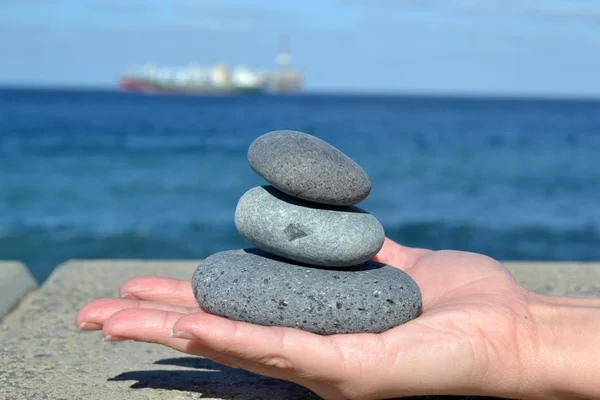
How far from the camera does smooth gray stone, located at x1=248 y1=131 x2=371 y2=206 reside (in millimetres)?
2602

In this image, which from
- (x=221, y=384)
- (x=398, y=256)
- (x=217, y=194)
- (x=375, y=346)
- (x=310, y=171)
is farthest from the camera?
(x=217, y=194)

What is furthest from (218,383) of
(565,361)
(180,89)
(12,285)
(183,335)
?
(180,89)

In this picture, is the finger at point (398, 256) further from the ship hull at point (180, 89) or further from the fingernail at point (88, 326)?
the ship hull at point (180, 89)

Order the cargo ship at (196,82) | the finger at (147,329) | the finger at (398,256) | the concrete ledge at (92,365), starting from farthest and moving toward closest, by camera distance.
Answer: the cargo ship at (196,82) → the finger at (398,256) → the concrete ledge at (92,365) → the finger at (147,329)

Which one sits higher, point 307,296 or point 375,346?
point 307,296

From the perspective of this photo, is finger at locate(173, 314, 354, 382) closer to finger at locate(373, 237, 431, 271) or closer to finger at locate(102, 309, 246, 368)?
finger at locate(102, 309, 246, 368)

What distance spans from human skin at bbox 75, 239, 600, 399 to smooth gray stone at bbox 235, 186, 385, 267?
34cm

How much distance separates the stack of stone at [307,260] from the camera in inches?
98.2

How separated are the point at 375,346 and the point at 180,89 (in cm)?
8653

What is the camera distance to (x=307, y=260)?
8.74 ft

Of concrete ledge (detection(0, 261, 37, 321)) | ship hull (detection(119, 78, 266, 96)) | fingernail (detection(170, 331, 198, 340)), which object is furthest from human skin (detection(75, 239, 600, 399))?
ship hull (detection(119, 78, 266, 96))

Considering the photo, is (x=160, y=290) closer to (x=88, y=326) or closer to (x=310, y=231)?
(x=88, y=326)

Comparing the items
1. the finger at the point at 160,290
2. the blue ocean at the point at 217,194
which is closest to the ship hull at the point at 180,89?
the blue ocean at the point at 217,194

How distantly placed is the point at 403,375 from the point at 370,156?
18.4 meters
